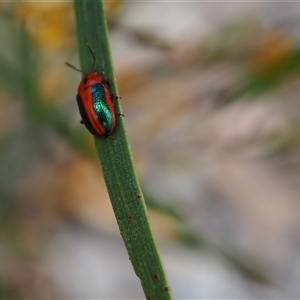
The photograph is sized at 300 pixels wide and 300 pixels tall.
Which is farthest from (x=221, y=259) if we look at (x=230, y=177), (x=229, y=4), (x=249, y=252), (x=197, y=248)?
(x=229, y=4)

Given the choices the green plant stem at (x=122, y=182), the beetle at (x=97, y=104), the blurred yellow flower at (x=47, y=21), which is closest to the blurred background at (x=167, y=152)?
the blurred yellow flower at (x=47, y=21)

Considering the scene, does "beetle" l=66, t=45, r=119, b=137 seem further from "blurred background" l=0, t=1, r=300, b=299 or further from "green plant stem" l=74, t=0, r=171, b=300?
"blurred background" l=0, t=1, r=300, b=299

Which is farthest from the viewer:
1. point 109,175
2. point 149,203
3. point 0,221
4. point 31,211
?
point 31,211

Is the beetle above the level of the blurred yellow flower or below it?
below

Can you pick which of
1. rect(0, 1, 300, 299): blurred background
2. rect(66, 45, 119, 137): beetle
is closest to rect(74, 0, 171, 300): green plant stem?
rect(66, 45, 119, 137): beetle

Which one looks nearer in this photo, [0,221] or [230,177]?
[0,221]

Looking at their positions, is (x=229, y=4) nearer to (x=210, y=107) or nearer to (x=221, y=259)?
(x=210, y=107)

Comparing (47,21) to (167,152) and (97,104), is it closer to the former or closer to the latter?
(97,104)
